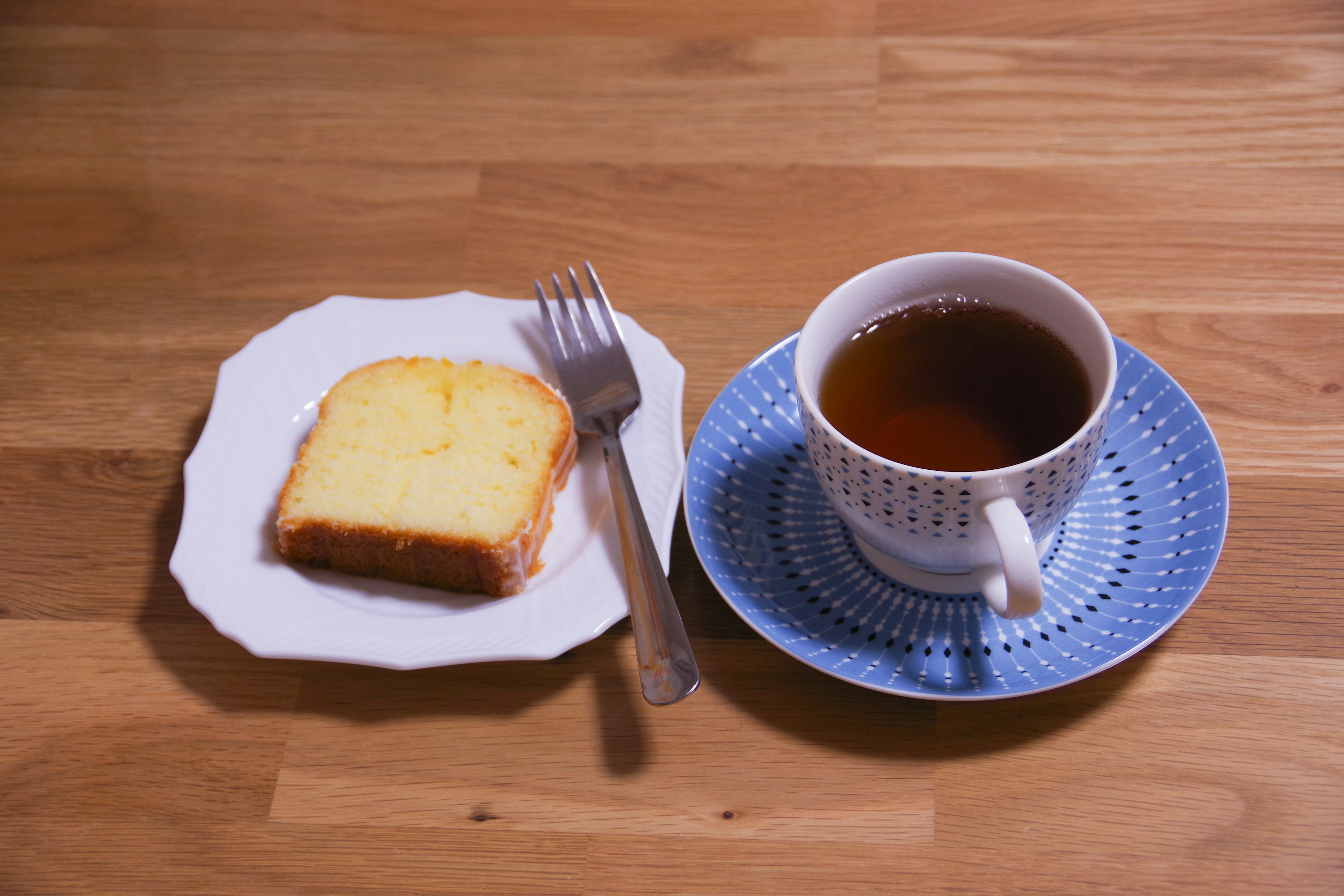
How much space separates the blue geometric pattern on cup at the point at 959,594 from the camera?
0.69m

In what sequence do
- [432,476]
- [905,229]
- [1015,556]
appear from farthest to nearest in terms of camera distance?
1. [905,229]
2. [432,476]
3. [1015,556]

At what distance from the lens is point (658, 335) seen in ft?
3.30

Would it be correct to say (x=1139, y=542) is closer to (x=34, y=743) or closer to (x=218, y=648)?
(x=218, y=648)

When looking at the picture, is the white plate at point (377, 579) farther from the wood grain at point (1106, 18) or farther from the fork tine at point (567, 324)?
the wood grain at point (1106, 18)

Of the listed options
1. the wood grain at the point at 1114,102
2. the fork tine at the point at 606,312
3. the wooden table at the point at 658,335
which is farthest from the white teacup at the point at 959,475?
the wood grain at the point at 1114,102

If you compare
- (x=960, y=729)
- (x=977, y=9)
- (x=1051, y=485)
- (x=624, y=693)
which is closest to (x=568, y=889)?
(x=624, y=693)

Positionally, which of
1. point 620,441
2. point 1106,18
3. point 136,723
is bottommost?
point 136,723

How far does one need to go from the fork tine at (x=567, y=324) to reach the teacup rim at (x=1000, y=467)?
253 mm

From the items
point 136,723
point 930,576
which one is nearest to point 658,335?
point 930,576

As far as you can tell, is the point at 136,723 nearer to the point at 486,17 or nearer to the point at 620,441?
the point at 620,441

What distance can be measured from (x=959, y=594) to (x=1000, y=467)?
0.32 feet

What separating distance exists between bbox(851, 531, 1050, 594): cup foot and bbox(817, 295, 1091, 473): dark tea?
8 cm

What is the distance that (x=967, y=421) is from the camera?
746 millimetres

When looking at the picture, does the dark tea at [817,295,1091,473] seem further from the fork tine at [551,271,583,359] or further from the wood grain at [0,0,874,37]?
the wood grain at [0,0,874,37]
